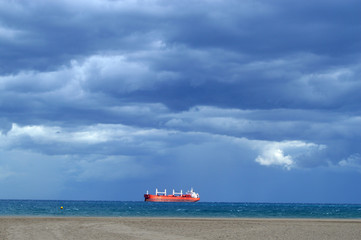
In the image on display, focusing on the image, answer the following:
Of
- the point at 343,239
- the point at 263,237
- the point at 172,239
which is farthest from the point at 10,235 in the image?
the point at 343,239

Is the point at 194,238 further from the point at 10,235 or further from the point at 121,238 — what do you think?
the point at 10,235

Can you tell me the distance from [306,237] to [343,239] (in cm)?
284

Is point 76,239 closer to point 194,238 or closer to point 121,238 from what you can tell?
point 121,238

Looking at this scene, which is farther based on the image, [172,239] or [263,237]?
[263,237]

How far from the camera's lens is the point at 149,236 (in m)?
36.3

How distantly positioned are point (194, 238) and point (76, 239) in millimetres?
8803

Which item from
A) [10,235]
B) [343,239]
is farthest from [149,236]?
[343,239]

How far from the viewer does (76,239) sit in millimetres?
33188

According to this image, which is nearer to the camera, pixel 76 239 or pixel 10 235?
pixel 76 239

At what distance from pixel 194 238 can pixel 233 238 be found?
3.03 metres

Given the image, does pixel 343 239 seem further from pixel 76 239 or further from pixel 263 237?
pixel 76 239

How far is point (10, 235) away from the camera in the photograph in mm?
36250

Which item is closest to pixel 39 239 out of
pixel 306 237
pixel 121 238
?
pixel 121 238

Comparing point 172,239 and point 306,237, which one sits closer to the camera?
point 172,239
